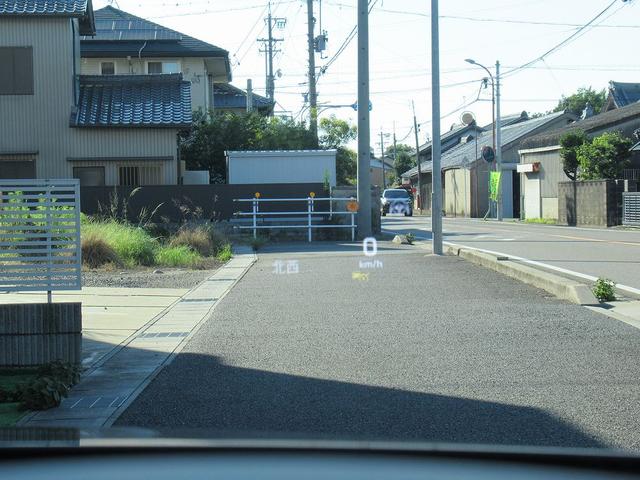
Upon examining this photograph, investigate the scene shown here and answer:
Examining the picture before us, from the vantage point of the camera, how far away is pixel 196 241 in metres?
21.4

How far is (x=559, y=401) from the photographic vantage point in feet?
21.0

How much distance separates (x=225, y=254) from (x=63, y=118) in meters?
9.37

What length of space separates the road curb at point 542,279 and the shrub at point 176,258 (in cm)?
602

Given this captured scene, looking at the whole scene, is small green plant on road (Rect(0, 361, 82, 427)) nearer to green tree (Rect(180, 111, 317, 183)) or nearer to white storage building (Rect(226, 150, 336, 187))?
white storage building (Rect(226, 150, 336, 187))

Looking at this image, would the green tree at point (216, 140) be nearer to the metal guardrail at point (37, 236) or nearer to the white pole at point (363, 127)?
the white pole at point (363, 127)

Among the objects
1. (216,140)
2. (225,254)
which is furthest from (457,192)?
(225,254)

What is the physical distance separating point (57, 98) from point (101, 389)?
70.0 feet

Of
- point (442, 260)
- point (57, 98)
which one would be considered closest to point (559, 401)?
point (442, 260)

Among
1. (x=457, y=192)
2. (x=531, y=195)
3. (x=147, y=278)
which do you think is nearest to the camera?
→ (x=147, y=278)

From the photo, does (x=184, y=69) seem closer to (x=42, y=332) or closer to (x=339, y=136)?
(x=339, y=136)

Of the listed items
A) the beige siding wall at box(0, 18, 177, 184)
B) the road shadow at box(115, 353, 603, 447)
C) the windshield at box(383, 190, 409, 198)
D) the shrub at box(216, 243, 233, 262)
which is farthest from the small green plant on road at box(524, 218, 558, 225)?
the road shadow at box(115, 353, 603, 447)

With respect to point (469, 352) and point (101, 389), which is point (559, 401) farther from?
point (101, 389)

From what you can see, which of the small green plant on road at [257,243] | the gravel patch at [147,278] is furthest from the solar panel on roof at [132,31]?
the gravel patch at [147,278]

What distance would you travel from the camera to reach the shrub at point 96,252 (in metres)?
17.4
